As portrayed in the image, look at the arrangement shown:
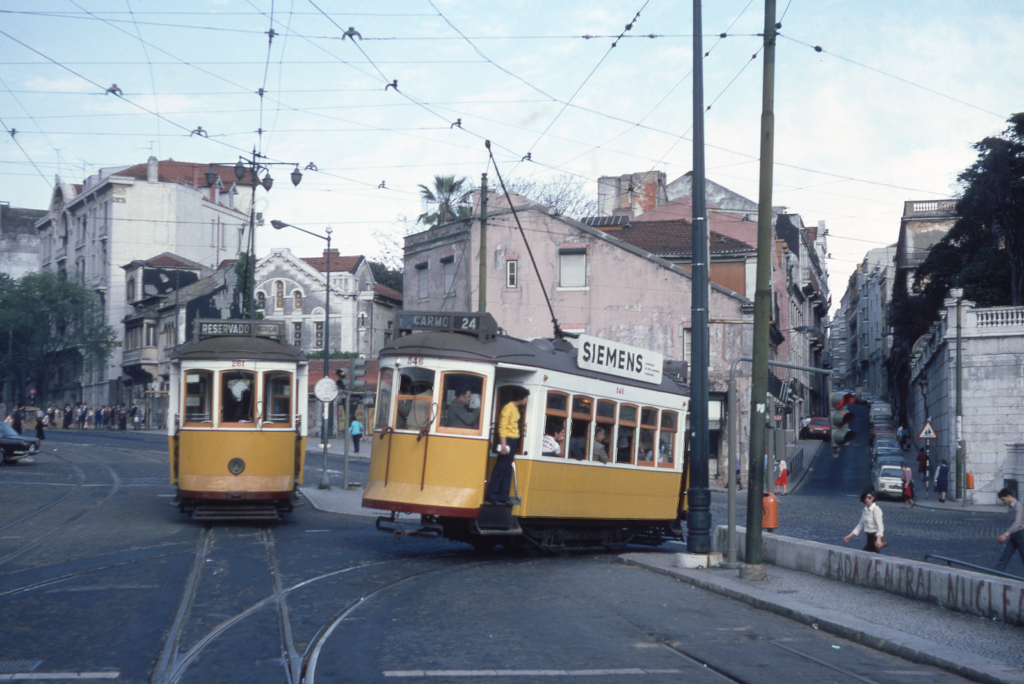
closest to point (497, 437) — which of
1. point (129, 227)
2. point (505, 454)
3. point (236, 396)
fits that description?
point (505, 454)

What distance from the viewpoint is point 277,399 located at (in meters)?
18.0

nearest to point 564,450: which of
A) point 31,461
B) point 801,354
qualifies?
point 31,461

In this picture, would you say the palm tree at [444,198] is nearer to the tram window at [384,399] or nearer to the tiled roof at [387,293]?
the tiled roof at [387,293]

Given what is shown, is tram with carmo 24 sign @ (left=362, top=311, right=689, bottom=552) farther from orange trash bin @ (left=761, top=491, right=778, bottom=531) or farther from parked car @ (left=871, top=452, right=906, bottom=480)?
parked car @ (left=871, top=452, right=906, bottom=480)

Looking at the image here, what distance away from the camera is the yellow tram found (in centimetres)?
1739

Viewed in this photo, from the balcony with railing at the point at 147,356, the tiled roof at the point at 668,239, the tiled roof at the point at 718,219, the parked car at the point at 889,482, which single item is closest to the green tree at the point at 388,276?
the balcony with railing at the point at 147,356

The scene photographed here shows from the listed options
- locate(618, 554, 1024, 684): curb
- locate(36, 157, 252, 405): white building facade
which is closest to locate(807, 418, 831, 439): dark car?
locate(36, 157, 252, 405): white building facade

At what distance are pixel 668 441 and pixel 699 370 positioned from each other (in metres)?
3.02

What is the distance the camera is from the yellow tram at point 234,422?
17.4m

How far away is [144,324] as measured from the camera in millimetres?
69500

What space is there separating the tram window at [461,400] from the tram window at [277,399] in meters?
4.79

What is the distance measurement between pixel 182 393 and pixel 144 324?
55122mm

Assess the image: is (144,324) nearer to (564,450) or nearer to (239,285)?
(239,285)

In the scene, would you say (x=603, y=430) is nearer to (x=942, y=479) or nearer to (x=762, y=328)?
(x=762, y=328)
